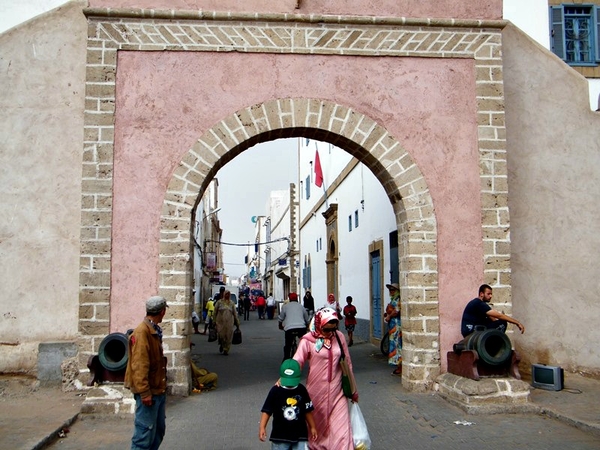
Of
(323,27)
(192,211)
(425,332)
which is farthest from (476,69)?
(192,211)

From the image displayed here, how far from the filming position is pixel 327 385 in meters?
4.74

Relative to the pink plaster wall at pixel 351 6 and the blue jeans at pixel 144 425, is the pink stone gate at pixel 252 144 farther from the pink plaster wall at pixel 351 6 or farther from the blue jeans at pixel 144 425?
the blue jeans at pixel 144 425

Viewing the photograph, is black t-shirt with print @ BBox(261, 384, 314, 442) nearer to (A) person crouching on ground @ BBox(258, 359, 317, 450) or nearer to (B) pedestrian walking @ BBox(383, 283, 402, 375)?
(A) person crouching on ground @ BBox(258, 359, 317, 450)

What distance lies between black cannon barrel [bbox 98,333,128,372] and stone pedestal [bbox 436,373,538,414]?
12.4ft

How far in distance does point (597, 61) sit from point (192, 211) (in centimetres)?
1047

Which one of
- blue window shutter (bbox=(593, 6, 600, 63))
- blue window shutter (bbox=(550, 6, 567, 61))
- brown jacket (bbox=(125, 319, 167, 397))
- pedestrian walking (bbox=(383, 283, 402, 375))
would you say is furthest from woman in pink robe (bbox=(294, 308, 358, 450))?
blue window shutter (bbox=(593, 6, 600, 63))

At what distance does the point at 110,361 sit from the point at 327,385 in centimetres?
349

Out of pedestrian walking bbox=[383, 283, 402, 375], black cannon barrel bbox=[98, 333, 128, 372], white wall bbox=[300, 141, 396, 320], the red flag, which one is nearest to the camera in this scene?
black cannon barrel bbox=[98, 333, 128, 372]

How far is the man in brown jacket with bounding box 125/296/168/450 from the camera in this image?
4781 millimetres

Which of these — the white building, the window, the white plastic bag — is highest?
the window

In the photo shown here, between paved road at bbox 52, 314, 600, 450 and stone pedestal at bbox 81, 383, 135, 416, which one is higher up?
stone pedestal at bbox 81, 383, 135, 416

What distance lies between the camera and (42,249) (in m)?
8.83

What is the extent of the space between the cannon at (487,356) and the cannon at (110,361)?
3871 mm

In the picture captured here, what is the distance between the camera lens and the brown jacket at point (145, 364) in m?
4.77
